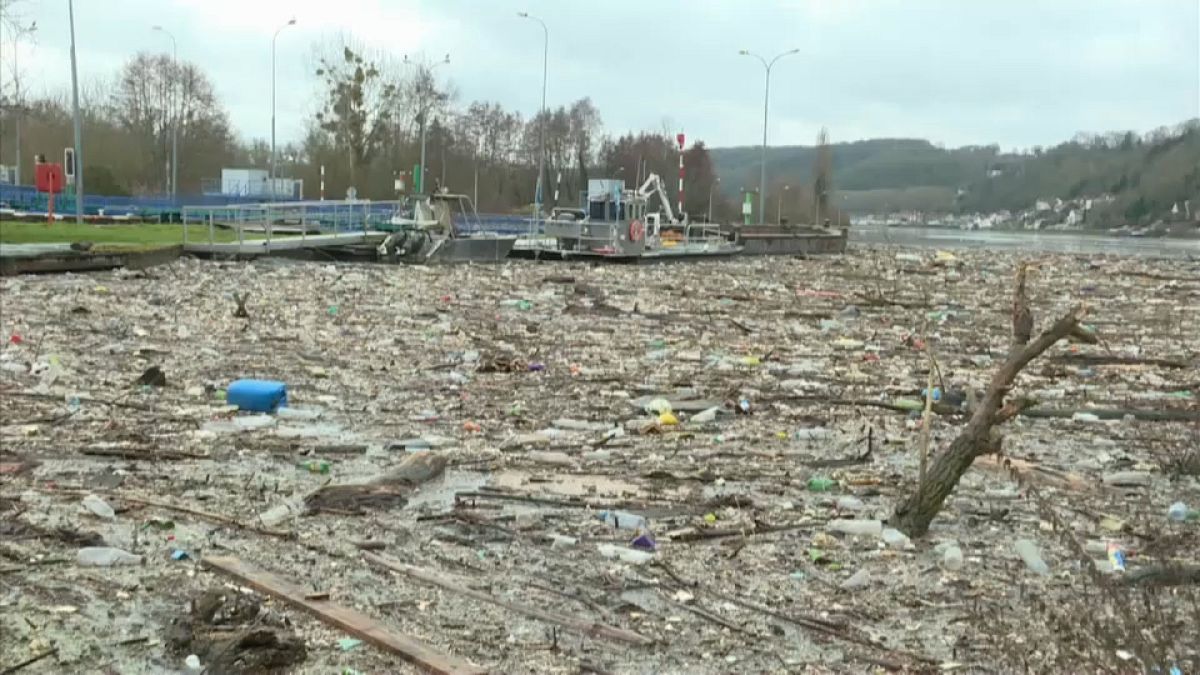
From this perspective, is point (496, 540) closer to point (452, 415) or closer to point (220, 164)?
point (452, 415)

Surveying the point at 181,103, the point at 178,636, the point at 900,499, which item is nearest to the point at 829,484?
Answer: the point at 900,499

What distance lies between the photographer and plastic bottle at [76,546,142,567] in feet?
16.9

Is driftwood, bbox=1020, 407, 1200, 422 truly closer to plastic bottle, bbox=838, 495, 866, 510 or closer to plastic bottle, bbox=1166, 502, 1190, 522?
plastic bottle, bbox=1166, 502, 1190, 522

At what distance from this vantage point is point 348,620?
4500mm

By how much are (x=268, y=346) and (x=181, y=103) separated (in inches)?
2083

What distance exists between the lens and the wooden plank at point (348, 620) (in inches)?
163

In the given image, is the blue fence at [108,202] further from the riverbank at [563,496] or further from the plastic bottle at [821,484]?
the plastic bottle at [821,484]

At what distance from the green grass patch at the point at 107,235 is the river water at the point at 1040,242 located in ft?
54.4

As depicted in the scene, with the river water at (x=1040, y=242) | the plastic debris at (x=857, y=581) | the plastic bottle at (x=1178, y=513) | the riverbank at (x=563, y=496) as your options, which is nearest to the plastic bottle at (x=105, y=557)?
the riverbank at (x=563, y=496)

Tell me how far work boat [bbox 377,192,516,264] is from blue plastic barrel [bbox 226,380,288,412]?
2145cm

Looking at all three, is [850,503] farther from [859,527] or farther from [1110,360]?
[1110,360]

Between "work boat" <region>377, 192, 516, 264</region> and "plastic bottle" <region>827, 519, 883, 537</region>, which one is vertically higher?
"work boat" <region>377, 192, 516, 264</region>

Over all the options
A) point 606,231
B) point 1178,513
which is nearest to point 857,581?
point 1178,513

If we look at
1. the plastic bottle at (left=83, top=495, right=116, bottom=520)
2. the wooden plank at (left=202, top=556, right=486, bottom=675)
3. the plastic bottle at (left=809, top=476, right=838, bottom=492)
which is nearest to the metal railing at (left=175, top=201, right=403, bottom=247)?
the plastic bottle at (left=809, top=476, right=838, bottom=492)
